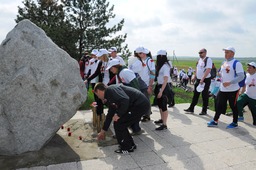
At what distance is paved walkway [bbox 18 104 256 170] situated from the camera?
12.1 feet

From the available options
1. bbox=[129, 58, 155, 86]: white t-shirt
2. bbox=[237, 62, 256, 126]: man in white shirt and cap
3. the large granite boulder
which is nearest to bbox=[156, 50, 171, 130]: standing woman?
bbox=[129, 58, 155, 86]: white t-shirt

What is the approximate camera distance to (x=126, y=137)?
419 centimetres

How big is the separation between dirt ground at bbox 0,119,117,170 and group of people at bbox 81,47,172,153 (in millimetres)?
434

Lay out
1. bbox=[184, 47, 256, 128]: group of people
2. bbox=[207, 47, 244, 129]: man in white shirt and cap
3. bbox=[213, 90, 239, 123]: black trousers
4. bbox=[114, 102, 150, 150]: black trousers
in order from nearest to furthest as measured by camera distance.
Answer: bbox=[114, 102, 150, 150]: black trousers, bbox=[207, 47, 244, 129]: man in white shirt and cap, bbox=[184, 47, 256, 128]: group of people, bbox=[213, 90, 239, 123]: black trousers

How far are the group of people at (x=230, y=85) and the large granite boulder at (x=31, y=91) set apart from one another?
3.29 m

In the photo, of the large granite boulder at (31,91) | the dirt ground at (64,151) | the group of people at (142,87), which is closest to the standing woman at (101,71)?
the group of people at (142,87)

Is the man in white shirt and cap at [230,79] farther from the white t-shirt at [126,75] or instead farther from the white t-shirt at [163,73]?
the white t-shirt at [126,75]

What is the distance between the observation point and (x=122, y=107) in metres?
3.70

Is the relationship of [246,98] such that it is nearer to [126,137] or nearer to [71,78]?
[126,137]

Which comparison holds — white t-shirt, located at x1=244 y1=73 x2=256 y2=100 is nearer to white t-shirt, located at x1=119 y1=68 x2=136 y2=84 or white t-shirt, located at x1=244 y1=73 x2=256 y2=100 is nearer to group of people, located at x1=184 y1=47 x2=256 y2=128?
group of people, located at x1=184 y1=47 x2=256 y2=128

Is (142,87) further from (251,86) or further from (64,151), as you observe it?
(251,86)

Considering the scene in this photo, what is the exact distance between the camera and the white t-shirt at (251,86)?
586 centimetres

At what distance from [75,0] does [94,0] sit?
3.50ft

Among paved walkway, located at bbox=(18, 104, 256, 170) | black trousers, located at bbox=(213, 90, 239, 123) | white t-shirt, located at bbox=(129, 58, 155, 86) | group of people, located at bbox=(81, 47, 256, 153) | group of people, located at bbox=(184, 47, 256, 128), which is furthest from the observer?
white t-shirt, located at bbox=(129, 58, 155, 86)
